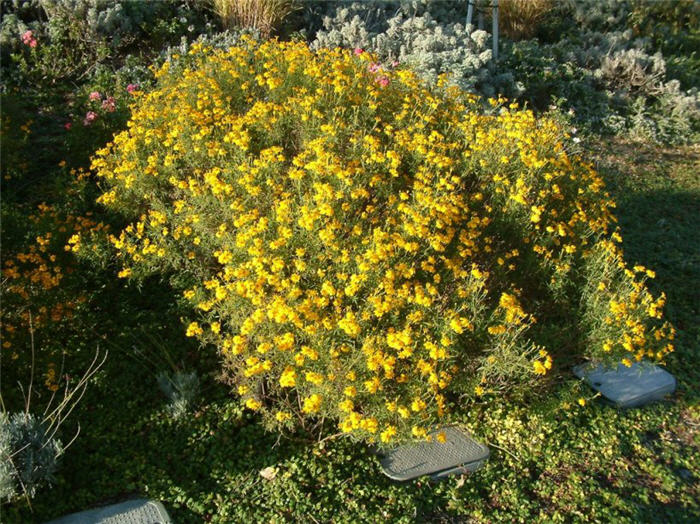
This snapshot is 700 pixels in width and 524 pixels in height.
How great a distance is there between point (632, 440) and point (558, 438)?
44cm

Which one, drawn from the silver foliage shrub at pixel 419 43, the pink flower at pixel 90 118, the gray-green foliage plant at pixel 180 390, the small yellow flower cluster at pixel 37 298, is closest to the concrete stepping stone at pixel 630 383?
the gray-green foliage plant at pixel 180 390

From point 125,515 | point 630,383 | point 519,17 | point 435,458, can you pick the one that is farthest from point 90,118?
point 519,17

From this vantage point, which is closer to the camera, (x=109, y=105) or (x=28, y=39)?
(x=109, y=105)

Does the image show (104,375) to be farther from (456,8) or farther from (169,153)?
(456,8)

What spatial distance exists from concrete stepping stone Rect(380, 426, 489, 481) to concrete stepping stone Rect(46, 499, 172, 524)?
1.09 metres

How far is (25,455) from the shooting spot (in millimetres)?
2893

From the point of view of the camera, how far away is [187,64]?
19.8ft

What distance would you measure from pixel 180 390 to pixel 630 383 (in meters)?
2.70

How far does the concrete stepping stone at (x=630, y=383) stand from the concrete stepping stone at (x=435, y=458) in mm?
902

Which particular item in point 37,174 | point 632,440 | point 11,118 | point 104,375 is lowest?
point 632,440

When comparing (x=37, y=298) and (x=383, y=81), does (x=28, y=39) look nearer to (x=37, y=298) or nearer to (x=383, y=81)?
(x=383, y=81)

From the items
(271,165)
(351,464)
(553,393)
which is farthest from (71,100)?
(553,393)

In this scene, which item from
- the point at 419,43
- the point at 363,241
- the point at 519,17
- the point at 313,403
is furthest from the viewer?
the point at 519,17

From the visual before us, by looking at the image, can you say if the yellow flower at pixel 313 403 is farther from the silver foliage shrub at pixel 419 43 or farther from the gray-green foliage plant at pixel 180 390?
the silver foliage shrub at pixel 419 43
